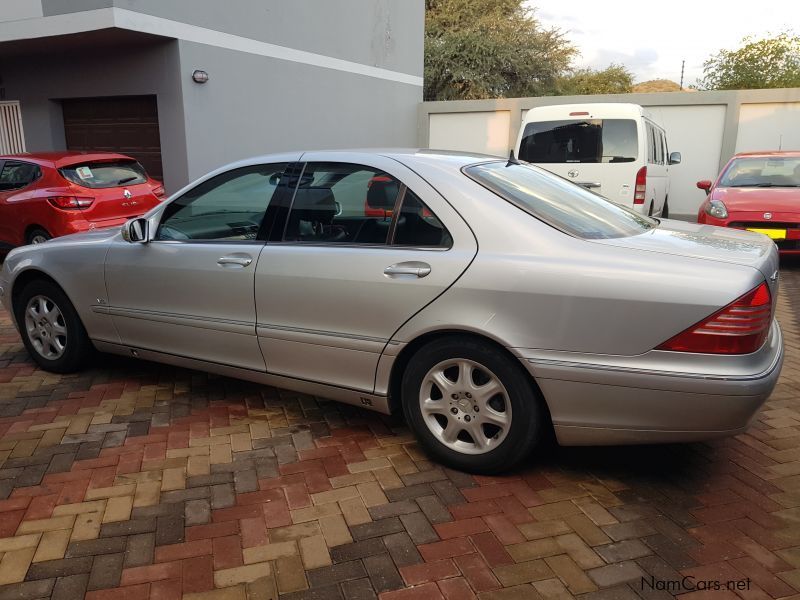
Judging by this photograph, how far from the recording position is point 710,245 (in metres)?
2.89

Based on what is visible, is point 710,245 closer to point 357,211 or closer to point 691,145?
point 357,211

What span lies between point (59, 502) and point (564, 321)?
2378mm

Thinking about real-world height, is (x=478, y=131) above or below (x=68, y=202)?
above

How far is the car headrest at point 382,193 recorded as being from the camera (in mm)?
3168

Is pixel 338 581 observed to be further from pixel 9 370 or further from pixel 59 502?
pixel 9 370

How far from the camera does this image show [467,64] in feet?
91.0

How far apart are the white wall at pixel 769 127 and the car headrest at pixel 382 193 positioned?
42.9 feet

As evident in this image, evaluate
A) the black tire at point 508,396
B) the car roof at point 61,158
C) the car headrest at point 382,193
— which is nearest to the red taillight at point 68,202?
the car roof at point 61,158

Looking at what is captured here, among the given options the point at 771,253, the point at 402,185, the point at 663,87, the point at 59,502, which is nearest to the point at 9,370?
the point at 59,502

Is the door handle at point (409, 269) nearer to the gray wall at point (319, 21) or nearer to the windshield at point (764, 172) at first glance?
the windshield at point (764, 172)

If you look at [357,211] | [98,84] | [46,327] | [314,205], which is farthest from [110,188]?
[357,211]

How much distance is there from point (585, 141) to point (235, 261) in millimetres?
6182

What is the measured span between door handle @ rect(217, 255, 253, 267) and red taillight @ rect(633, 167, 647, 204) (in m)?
6.11

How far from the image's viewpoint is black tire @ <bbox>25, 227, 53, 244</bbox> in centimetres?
826
